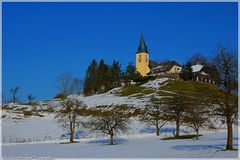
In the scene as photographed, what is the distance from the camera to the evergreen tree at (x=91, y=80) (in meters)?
119

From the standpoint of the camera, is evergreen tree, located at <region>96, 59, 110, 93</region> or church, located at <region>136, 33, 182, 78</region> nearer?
evergreen tree, located at <region>96, 59, 110, 93</region>

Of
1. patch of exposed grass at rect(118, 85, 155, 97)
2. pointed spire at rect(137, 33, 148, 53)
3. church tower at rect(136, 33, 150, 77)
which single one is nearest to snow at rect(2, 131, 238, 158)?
patch of exposed grass at rect(118, 85, 155, 97)

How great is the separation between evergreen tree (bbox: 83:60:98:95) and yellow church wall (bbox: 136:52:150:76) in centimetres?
3091

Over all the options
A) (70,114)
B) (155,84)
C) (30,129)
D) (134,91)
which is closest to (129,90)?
(134,91)

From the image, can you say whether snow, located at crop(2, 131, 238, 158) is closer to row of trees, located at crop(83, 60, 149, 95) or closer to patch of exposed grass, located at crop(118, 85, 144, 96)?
patch of exposed grass, located at crop(118, 85, 144, 96)

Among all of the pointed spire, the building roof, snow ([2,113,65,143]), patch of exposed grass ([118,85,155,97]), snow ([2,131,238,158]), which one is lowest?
snow ([2,113,65,143])

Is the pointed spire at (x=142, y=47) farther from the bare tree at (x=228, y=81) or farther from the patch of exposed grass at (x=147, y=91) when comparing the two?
the bare tree at (x=228, y=81)

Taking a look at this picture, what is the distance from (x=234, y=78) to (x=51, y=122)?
42.8 m

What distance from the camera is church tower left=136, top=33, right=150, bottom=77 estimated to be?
151 m

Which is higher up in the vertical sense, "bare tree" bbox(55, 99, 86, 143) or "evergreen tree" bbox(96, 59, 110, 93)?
"evergreen tree" bbox(96, 59, 110, 93)

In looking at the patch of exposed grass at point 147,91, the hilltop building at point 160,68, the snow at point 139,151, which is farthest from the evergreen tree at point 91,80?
the snow at point 139,151

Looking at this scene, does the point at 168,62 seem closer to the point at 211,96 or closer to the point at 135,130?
the point at 135,130

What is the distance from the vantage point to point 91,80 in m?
121

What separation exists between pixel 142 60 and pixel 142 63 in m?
1.29
